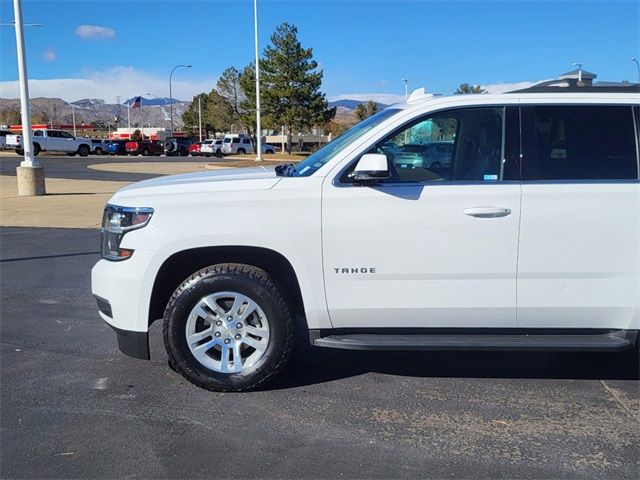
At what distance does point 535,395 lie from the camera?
163 inches

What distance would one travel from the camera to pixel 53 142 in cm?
4716

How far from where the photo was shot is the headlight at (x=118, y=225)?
3.99 m

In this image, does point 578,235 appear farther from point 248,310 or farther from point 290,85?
point 290,85

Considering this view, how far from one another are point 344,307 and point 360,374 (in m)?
0.79

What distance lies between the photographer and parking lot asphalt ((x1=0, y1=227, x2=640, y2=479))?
3227 mm

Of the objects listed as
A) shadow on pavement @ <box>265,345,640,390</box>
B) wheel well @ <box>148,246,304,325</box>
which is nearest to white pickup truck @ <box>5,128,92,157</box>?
wheel well @ <box>148,246,304,325</box>

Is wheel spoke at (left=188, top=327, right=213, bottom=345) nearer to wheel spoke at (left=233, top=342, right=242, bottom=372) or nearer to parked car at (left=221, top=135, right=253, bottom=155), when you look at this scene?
wheel spoke at (left=233, top=342, right=242, bottom=372)

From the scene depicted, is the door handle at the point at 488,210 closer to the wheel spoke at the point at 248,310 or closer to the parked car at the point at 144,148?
the wheel spoke at the point at 248,310

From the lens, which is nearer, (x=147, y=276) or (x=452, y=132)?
(x=147, y=276)

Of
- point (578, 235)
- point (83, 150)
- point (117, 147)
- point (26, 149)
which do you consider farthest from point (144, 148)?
point (578, 235)

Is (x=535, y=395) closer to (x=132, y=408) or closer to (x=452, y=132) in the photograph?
Answer: (x=452, y=132)

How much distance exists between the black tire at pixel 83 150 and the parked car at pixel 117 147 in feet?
11.0

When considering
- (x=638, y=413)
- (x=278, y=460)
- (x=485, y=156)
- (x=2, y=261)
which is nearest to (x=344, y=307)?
(x=278, y=460)

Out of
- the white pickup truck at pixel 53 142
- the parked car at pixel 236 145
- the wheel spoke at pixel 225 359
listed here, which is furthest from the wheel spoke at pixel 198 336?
the parked car at pixel 236 145
